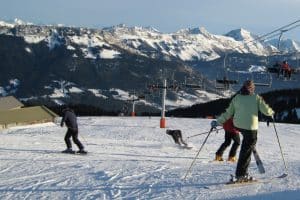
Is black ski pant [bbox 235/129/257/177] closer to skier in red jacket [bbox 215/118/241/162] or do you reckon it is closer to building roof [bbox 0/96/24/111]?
skier in red jacket [bbox 215/118/241/162]

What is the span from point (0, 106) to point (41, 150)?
6333 cm

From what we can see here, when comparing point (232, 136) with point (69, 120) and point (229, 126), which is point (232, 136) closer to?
point (229, 126)

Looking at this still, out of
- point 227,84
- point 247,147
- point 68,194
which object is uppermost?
point 227,84

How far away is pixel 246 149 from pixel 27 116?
207ft

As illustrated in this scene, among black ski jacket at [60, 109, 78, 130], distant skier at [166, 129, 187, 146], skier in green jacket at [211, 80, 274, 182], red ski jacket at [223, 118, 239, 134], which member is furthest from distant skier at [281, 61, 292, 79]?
skier in green jacket at [211, 80, 274, 182]

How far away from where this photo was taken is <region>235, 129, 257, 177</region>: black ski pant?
1179 centimetres

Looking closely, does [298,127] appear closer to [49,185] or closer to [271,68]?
[271,68]

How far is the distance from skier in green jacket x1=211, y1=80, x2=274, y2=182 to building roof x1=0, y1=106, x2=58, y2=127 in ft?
191

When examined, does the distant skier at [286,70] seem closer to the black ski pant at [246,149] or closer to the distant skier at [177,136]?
the distant skier at [177,136]

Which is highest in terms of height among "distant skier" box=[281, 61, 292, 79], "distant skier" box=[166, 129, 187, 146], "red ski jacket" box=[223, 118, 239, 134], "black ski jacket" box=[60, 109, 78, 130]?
"distant skier" box=[281, 61, 292, 79]

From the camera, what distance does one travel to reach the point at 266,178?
1291 cm

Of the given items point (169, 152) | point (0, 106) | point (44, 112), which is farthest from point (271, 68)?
point (0, 106)

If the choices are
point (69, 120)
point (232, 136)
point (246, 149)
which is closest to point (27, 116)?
point (69, 120)

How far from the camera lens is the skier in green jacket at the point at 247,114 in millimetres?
11664
